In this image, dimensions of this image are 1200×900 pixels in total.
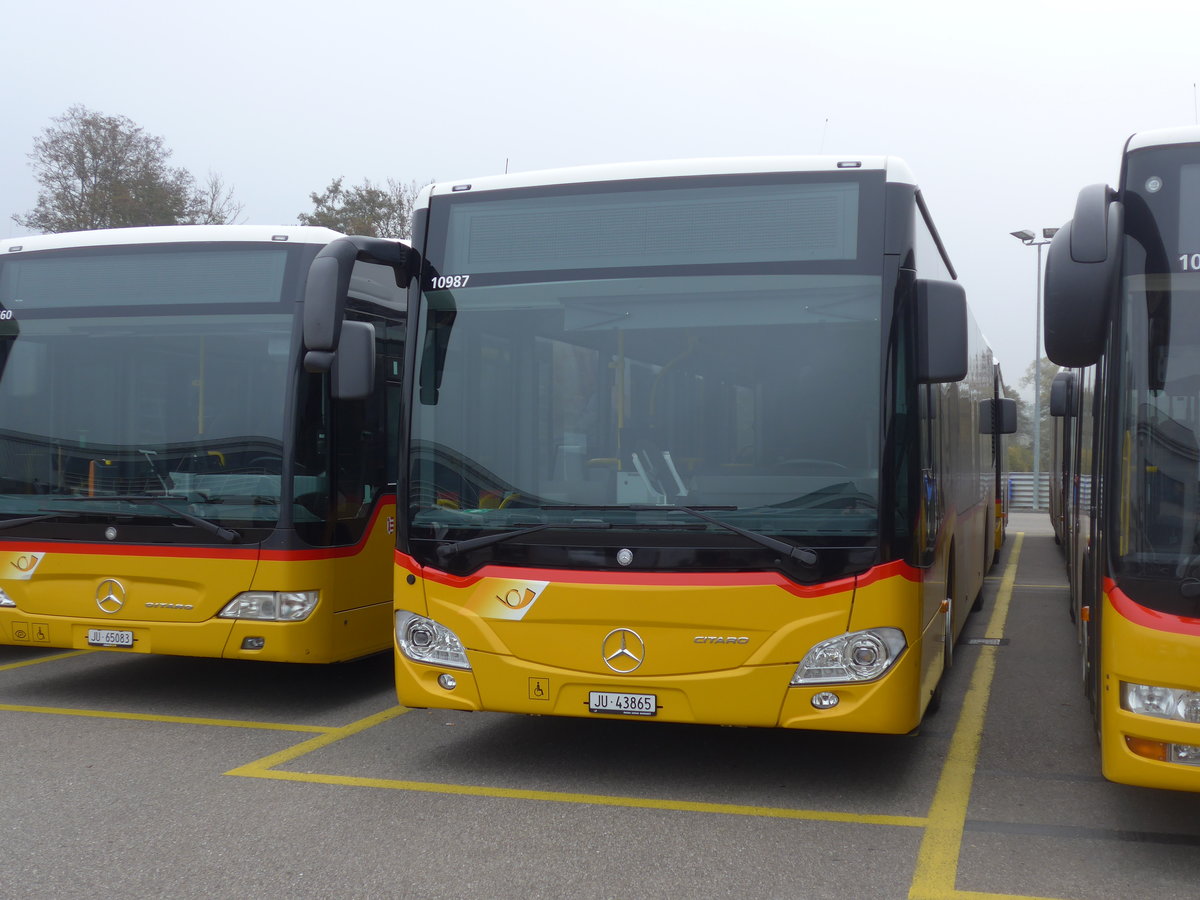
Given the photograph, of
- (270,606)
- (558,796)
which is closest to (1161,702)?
(558,796)

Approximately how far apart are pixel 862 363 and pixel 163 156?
31675 mm

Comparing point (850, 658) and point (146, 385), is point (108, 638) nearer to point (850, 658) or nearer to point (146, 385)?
point (146, 385)

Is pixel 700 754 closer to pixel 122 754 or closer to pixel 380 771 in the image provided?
pixel 380 771

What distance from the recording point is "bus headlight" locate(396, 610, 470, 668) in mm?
6189

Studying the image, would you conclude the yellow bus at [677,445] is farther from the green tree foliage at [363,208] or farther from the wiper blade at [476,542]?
the green tree foliage at [363,208]

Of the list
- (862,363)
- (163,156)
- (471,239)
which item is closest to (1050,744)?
(862,363)

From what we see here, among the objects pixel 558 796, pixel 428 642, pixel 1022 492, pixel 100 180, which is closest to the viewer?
pixel 558 796

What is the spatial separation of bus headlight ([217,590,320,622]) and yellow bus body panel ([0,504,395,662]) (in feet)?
0.11

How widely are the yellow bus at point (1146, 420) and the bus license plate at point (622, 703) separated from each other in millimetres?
1948

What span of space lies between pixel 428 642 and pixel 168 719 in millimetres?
2405

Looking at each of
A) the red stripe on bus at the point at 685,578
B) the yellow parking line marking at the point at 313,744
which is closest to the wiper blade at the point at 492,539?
the red stripe on bus at the point at 685,578

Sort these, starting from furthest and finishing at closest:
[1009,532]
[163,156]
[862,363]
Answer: [163,156] → [1009,532] → [862,363]

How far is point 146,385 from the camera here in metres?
7.89

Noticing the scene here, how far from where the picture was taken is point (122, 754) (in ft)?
22.3
